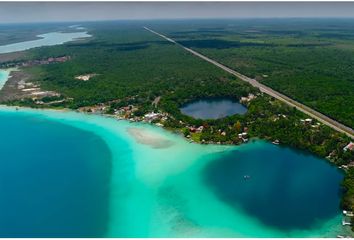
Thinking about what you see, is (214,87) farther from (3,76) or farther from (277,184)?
(3,76)

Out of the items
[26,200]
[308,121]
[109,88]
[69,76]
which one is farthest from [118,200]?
[69,76]

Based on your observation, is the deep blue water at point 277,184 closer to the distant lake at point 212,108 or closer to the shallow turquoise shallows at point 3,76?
the distant lake at point 212,108

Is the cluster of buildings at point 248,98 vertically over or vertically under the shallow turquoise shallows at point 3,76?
over

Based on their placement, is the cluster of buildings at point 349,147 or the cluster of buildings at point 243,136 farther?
the cluster of buildings at point 243,136

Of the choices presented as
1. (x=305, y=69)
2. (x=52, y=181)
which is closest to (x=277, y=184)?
(x=52, y=181)

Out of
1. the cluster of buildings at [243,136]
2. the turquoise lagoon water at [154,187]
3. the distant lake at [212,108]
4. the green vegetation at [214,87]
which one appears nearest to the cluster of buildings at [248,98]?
the green vegetation at [214,87]

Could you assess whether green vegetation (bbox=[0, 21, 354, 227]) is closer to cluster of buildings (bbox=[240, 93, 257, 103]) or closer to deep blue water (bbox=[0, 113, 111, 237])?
cluster of buildings (bbox=[240, 93, 257, 103])
